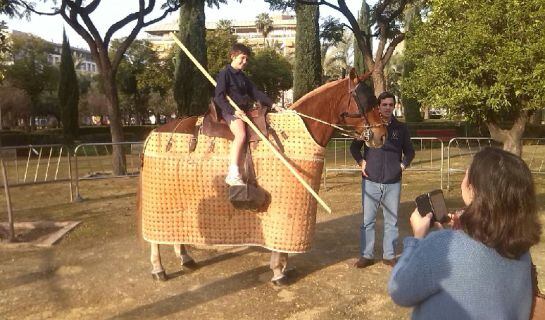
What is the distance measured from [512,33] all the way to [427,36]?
5.44ft

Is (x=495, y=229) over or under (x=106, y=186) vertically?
over

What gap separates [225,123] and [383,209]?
2.02 metres

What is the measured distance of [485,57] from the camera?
27.1ft

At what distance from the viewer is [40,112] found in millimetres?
41062

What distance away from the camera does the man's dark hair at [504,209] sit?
5.05 ft

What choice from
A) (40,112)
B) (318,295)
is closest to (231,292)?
(318,295)

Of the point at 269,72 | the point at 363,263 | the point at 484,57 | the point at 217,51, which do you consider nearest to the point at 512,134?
the point at 484,57

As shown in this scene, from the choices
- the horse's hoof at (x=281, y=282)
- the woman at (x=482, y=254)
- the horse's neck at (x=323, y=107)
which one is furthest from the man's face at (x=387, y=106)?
the woman at (x=482, y=254)

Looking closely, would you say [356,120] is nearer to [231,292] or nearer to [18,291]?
Answer: [231,292]

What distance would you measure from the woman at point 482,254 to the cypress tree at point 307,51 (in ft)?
90.3

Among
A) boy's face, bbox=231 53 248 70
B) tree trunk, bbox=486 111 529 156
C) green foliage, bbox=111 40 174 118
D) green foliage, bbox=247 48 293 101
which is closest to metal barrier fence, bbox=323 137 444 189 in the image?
tree trunk, bbox=486 111 529 156

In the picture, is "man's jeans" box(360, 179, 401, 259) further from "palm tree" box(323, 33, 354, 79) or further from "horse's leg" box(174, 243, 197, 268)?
"palm tree" box(323, 33, 354, 79)

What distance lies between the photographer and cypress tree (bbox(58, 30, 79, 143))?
3056 centimetres

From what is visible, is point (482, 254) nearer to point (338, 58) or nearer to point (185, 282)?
point (185, 282)
